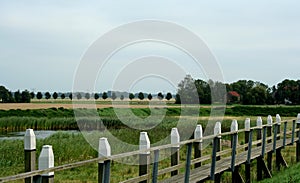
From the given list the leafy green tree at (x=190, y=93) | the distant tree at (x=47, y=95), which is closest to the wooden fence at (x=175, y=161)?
the leafy green tree at (x=190, y=93)

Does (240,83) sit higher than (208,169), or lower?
higher

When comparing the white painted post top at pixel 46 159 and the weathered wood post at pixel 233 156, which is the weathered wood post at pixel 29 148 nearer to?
the white painted post top at pixel 46 159

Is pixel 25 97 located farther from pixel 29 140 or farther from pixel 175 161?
pixel 29 140

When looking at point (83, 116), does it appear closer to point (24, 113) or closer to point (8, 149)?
point (24, 113)

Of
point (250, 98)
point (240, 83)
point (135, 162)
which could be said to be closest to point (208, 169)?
point (135, 162)

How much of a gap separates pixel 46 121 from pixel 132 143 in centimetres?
2232

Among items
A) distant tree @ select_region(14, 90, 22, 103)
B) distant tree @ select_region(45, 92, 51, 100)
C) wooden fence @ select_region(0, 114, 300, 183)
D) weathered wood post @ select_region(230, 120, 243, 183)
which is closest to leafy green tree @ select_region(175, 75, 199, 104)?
wooden fence @ select_region(0, 114, 300, 183)

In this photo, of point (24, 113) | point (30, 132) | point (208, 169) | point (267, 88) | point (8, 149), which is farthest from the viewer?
point (267, 88)

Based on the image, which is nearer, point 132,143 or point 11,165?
point 11,165

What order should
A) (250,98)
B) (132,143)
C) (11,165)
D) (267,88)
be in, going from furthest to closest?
(267,88), (250,98), (132,143), (11,165)

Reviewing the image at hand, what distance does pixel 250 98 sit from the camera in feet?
301

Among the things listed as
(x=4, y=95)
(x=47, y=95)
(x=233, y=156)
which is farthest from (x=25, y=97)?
(x=233, y=156)

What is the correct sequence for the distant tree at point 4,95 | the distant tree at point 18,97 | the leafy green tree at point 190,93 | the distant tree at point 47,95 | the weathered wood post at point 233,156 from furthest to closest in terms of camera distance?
the distant tree at point 47,95, the distant tree at point 18,97, the distant tree at point 4,95, the leafy green tree at point 190,93, the weathered wood post at point 233,156

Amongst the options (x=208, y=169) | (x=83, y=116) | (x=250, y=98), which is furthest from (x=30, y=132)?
(x=250, y=98)
